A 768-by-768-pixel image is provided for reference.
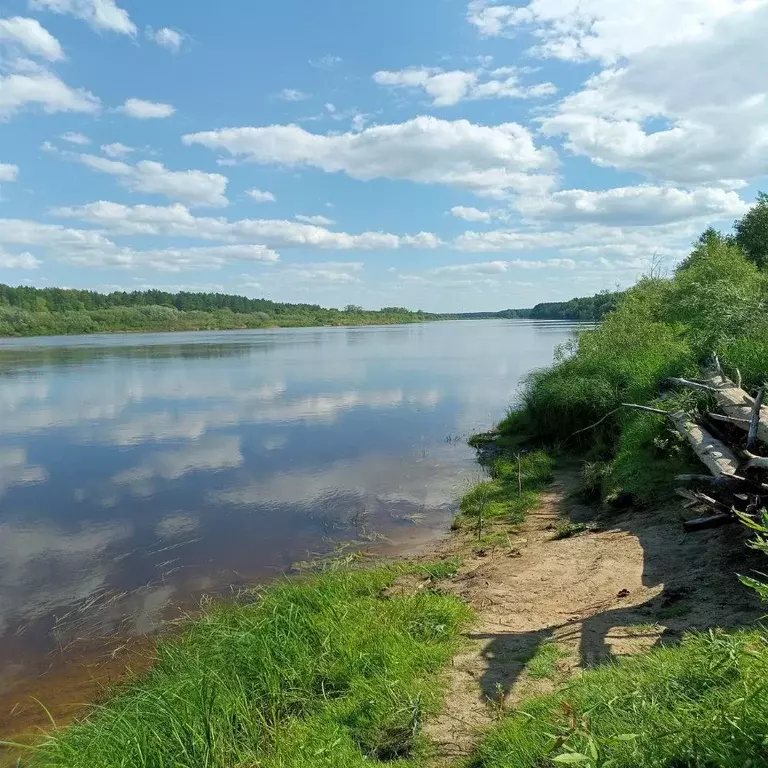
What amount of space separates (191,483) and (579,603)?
473 inches

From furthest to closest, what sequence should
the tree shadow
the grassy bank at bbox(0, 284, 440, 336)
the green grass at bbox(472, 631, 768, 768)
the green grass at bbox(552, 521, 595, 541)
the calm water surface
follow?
the grassy bank at bbox(0, 284, 440, 336), the calm water surface, the green grass at bbox(552, 521, 595, 541), the tree shadow, the green grass at bbox(472, 631, 768, 768)

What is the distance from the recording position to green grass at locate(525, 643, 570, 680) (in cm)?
503

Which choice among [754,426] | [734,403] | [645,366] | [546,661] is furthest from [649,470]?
[546,661]

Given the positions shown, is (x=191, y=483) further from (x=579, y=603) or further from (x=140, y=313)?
(x=140, y=313)

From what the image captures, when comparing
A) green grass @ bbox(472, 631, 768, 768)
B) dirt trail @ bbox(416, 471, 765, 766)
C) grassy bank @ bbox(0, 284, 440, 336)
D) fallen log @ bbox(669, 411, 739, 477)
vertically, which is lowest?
dirt trail @ bbox(416, 471, 765, 766)

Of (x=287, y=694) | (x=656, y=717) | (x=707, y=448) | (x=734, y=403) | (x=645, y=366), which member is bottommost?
(x=287, y=694)

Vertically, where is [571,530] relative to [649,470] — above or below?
below

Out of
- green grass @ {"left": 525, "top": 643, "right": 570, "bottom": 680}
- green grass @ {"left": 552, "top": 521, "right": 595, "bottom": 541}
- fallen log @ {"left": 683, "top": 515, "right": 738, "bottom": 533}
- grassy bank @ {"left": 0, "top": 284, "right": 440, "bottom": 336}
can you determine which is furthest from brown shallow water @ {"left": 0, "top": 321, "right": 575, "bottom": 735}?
grassy bank @ {"left": 0, "top": 284, "right": 440, "bottom": 336}

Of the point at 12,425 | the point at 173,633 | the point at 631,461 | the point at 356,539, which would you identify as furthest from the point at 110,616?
the point at 12,425

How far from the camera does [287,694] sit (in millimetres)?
5512

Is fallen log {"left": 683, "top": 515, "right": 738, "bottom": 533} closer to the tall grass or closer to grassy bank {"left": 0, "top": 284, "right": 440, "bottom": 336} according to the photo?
the tall grass

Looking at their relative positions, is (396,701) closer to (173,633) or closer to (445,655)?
(445,655)

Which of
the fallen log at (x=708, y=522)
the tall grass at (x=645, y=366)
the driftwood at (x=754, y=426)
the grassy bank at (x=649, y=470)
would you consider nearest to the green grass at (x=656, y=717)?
the grassy bank at (x=649, y=470)

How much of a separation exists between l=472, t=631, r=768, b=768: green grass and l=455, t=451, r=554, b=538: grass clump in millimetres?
6715
